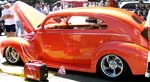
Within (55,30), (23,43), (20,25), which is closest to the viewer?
(55,30)

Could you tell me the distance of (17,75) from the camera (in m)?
7.89

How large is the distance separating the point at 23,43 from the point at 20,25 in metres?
1.11

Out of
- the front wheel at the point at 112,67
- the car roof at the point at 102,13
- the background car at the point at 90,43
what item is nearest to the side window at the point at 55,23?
the background car at the point at 90,43

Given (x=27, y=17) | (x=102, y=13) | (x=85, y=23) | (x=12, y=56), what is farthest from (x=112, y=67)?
(x=27, y=17)

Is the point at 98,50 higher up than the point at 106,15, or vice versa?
the point at 106,15

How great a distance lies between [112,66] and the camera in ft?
24.5

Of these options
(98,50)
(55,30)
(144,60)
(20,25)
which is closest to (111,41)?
(98,50)

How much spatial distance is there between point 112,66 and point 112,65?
2 centimetres

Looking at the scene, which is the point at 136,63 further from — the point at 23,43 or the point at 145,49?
the point at 23,43

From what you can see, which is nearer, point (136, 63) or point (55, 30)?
point (136, 63)

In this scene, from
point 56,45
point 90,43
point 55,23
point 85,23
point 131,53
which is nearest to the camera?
point 131,53

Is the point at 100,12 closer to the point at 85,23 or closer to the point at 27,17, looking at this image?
the point at 85,23

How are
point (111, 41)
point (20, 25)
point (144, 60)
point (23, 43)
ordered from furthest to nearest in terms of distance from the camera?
point (20, 25) → point (23, 43) → point (111, 41) → point (144, 60)

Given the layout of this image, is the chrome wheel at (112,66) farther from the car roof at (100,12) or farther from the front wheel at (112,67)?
the car roof at (100,12)
